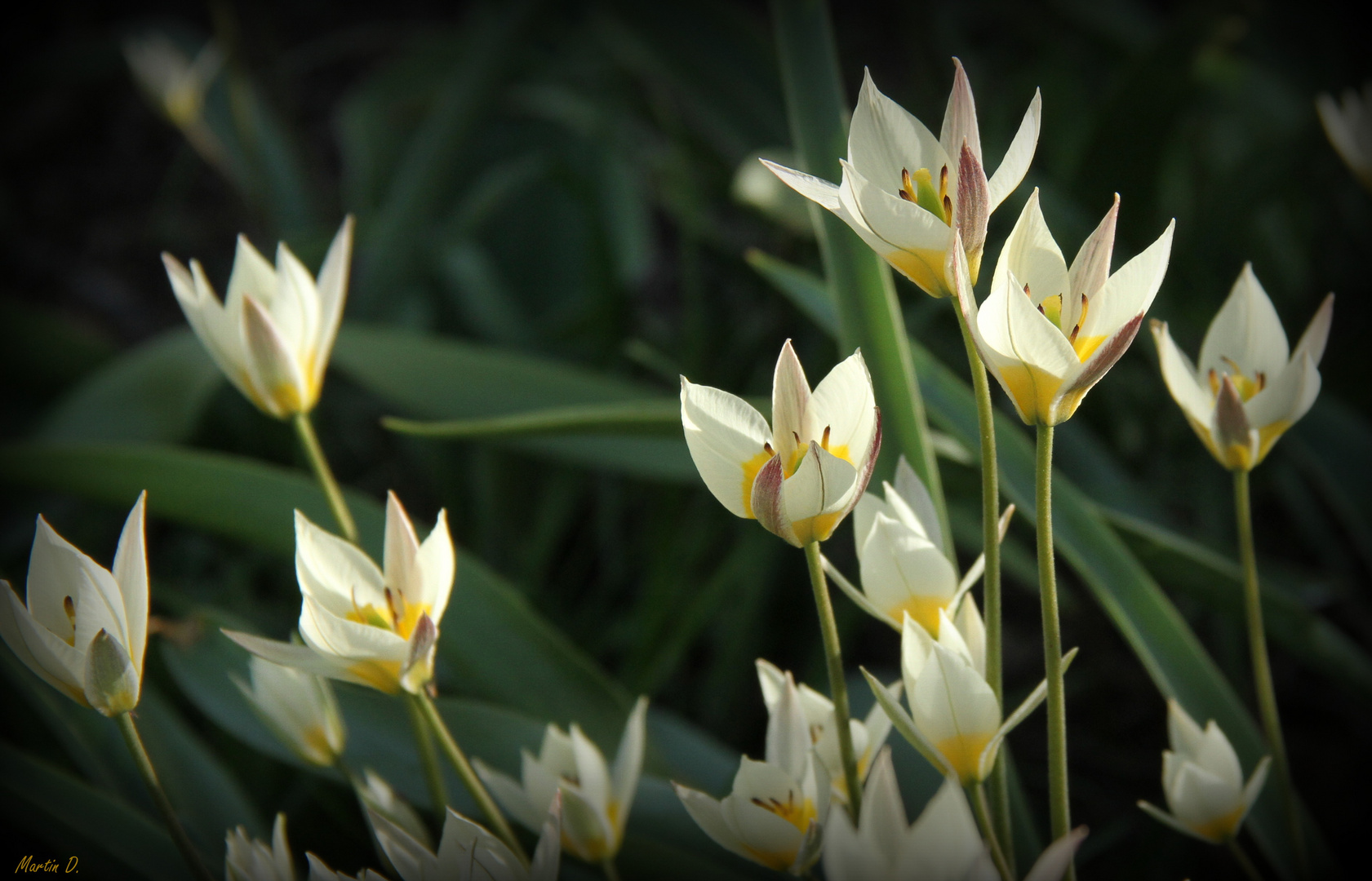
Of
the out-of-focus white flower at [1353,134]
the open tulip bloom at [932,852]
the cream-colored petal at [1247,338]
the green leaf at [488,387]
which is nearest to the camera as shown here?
the open tulip bloom at [932,852]

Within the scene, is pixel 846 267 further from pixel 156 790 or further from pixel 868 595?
pixel 156 790

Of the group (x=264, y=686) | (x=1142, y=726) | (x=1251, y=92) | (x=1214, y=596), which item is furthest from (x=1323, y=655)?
(x=1251, y=92)

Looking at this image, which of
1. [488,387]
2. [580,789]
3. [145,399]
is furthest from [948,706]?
[145,399]

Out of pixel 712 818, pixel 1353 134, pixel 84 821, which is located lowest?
pixel 84 821

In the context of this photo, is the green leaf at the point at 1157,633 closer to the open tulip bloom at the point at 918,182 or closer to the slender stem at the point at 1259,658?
the slender stem at the point at 1259,658

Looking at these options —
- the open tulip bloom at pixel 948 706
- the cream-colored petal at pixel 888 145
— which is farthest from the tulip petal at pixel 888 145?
the open tulip bloom at pixel 948 706

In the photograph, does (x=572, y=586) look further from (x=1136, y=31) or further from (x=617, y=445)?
(x=1136, y=31)

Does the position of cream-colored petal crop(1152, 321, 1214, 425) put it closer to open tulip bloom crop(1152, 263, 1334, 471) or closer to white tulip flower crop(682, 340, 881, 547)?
open tulip bloom crop(1152, 263, 1334, 471)

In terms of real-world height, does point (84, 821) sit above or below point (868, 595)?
below
